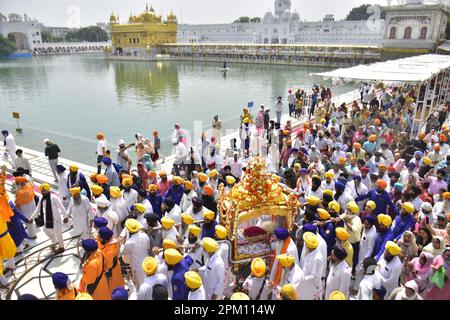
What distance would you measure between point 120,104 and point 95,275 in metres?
17.7

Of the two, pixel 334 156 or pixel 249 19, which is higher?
pixel 249 19

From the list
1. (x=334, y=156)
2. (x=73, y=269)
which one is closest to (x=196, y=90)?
(x=334, y=156)

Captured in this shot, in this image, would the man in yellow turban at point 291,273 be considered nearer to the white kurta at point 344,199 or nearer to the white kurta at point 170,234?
the white kurta at point 170,234

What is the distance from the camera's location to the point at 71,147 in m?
12.2

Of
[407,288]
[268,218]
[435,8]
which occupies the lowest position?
[268,218]

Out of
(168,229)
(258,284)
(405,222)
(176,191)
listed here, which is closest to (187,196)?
(176,191)

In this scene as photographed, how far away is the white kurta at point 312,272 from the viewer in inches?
143

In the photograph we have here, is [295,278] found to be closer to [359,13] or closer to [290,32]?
[290,32]

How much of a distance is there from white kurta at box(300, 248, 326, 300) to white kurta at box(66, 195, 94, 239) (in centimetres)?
338

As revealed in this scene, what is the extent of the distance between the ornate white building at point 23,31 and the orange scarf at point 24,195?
83.8 meters

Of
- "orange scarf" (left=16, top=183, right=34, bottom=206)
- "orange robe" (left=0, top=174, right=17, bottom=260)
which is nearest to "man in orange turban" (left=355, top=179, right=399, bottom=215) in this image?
"orange robe" (left=0, top=174, right=17, bottom=260)

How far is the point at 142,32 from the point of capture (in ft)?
186
